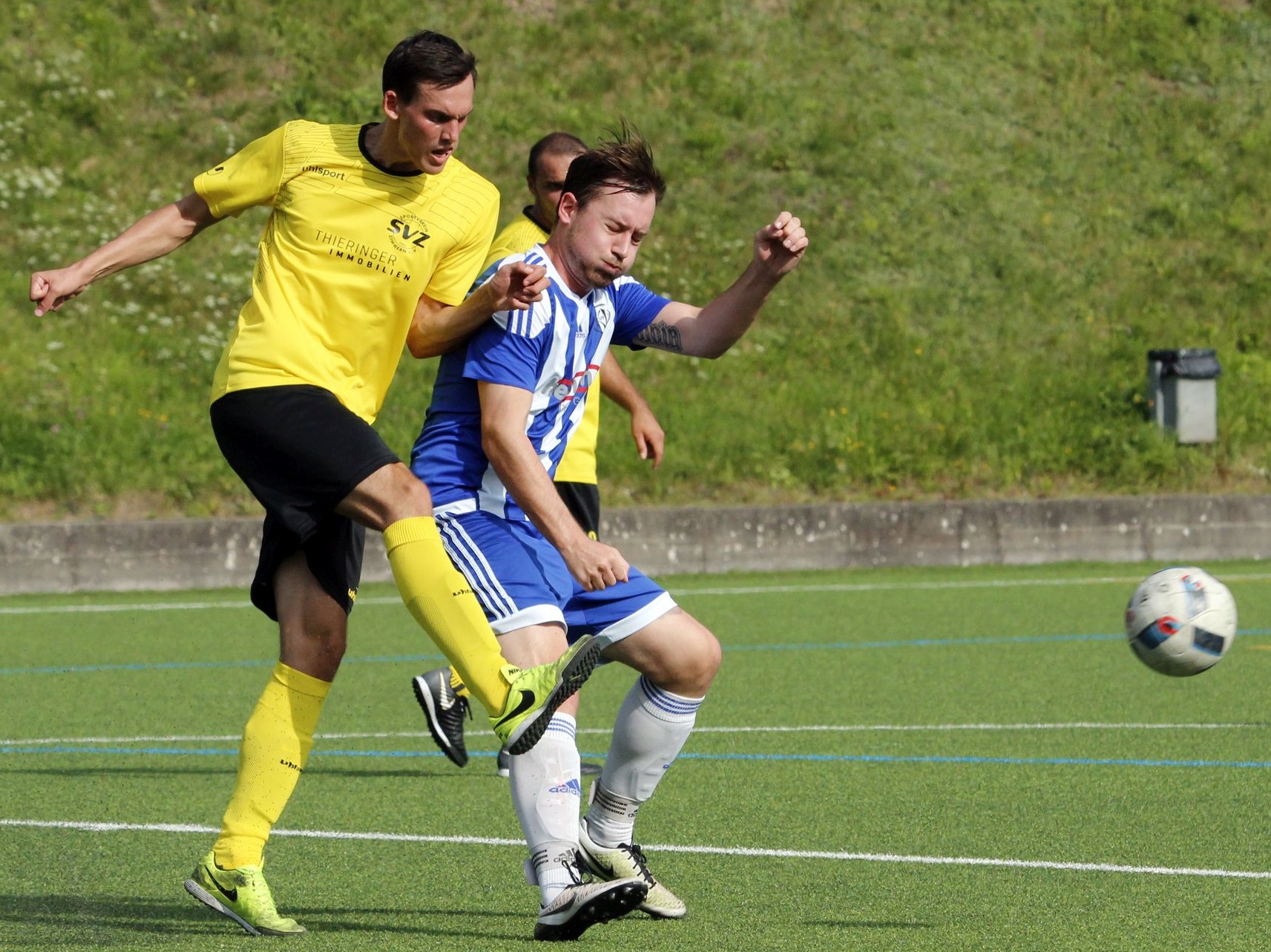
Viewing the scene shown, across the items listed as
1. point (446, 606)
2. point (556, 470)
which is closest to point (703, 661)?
point (446, 606)

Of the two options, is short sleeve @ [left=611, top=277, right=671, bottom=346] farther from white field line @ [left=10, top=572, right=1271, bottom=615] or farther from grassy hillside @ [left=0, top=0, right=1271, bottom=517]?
grassy hillside @ [left=0, top=0, right=1271, bottom=517]

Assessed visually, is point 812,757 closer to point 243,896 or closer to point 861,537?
point 243,896

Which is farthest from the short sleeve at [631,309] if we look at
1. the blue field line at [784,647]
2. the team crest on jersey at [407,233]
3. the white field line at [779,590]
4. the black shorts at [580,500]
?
the white field line at [779,590]

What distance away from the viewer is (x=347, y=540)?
4.43 m

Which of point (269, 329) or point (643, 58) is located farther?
point (643, 58)

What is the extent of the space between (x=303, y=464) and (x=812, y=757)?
306 centimetres

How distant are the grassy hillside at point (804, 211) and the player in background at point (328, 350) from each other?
407 inches

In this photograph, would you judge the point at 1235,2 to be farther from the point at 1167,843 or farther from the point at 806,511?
the point at 1167,843

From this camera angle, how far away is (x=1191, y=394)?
16.2m

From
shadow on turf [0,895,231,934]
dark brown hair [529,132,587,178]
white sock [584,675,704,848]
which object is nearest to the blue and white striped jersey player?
white sock [584,675,704,848]

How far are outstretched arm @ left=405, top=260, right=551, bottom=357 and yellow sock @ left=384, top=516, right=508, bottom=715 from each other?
471 millimetres

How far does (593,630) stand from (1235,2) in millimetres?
21272

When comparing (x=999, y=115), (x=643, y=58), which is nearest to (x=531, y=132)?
(x=643, y=58)

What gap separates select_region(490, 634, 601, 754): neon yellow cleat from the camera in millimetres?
3889
